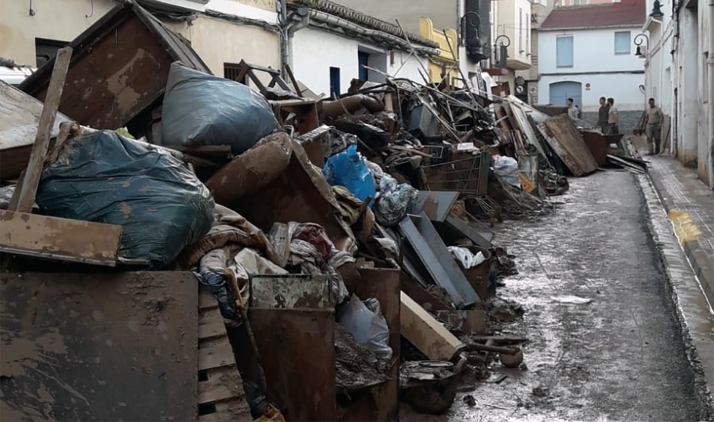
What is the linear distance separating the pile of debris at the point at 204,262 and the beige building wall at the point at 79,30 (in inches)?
90.0

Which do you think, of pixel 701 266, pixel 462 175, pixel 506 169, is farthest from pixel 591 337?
pixel 506 169

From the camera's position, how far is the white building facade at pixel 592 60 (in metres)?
46.7

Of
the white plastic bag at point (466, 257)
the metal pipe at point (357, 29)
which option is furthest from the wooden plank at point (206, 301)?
the metal pipe at point (357, 29)

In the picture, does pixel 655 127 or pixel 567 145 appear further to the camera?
pixel 655 127

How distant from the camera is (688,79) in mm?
19234

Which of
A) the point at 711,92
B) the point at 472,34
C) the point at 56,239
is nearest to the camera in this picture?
the point at 56,239

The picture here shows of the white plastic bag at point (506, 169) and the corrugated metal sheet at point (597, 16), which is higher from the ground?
the corrugated metal sheet at point (597, 16)

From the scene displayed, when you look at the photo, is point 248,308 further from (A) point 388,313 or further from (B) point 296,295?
(A) point 388,313

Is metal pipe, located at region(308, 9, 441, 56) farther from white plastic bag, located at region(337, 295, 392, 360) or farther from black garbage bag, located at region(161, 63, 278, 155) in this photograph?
white plastic bag, located at region(337, 295, 392, 360)

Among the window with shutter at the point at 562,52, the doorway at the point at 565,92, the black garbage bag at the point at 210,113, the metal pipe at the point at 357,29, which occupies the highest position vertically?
the window with shutter at the point at 562,52

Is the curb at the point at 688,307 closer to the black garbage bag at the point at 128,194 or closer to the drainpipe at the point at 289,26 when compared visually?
the black garbage bag at the point at 128,194

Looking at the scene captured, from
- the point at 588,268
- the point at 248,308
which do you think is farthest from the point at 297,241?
the point at 588,268

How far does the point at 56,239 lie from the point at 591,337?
14.0ft

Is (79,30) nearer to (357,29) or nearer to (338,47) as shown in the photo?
(338,47)
